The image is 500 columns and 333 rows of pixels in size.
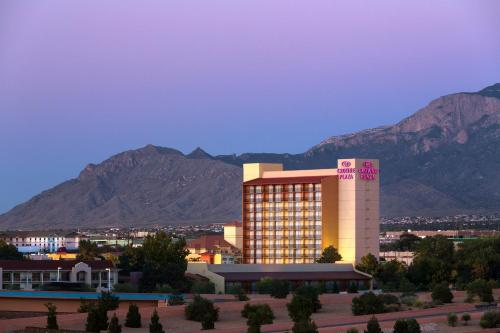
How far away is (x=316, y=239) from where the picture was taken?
180m

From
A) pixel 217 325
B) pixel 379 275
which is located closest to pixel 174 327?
pixel 217 325

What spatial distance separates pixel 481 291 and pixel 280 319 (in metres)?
24.7

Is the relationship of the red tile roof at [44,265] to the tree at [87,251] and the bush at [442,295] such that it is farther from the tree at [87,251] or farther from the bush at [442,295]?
the bush at [442,295]

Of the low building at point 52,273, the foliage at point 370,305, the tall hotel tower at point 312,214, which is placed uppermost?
the tall hotel tower at point 312,214

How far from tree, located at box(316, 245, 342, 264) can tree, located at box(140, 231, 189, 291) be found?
20659 mm

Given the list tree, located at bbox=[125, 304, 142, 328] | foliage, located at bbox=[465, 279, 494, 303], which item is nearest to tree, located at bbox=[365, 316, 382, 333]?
tree, located at bbox=[125, 304, 142, 328]

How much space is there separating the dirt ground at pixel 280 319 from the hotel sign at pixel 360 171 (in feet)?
181

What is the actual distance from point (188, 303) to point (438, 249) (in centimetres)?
6569

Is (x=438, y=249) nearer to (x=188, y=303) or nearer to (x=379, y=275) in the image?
(x=379, y=275)

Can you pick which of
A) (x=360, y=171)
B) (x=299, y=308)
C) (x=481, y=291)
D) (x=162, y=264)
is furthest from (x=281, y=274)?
(x=299, y=308)

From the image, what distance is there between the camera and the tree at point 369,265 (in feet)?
541

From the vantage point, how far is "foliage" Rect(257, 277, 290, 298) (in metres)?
126

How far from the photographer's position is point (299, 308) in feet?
352

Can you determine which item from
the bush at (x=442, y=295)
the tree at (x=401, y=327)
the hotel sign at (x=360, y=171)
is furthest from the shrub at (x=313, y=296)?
the hotel sign at (x=360, y=171)
